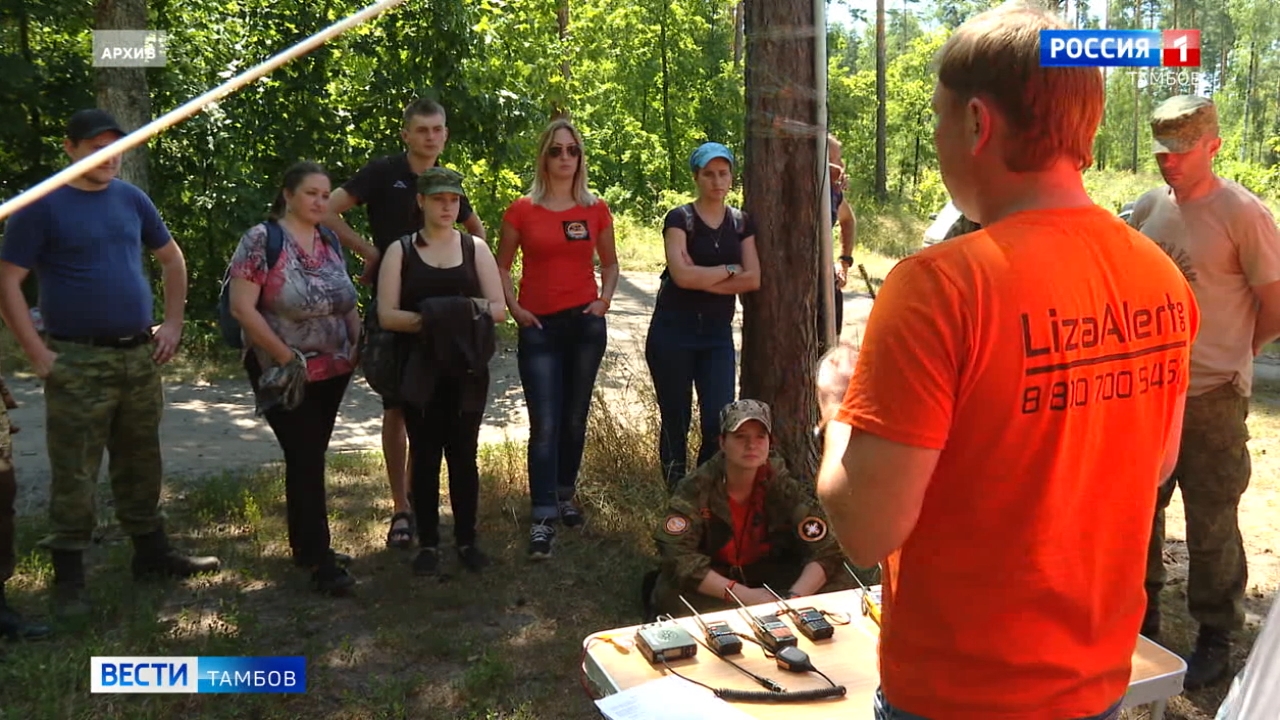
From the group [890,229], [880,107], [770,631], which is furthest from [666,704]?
[880,107]

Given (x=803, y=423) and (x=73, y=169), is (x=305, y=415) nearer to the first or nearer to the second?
(x=803, y=423)

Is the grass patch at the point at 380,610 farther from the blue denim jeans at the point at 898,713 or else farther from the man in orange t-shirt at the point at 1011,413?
the man in orange t-shirt at the point at 1011,413

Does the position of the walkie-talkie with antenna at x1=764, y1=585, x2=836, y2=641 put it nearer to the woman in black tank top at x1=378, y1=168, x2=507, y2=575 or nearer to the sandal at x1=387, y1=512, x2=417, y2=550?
the woman in black tank top at x1=378, y1=168, x2=507, y2=575

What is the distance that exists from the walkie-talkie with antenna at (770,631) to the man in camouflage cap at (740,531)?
3.27 feet

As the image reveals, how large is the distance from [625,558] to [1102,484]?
3.59 metres

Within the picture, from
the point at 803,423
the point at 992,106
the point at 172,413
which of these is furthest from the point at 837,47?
the point at 992,106

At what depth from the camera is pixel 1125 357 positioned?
1.45 m

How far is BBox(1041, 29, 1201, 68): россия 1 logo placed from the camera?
1.36 meters

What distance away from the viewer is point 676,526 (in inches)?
156

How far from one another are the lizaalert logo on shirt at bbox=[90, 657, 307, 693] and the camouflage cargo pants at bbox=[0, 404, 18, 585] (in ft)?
1.89

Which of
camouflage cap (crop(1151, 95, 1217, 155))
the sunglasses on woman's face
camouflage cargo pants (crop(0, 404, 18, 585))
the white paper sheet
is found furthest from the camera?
the sunglasses on woman's face

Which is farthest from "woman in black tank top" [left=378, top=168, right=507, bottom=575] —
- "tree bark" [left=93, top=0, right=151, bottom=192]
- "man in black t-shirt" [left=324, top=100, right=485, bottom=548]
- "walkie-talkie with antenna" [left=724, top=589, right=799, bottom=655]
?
"tree bark" [left=93, top=0, right=151, bottom=192]

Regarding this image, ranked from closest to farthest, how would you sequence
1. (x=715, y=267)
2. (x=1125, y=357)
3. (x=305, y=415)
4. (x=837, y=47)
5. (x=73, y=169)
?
(x=73, y=169), (x=1125, y=357), (x=305, y=415), (x=715, y=267), (x=837, y=47)

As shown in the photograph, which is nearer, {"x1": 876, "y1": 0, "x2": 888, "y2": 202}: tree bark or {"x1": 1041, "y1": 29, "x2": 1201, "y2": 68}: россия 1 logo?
{"x1": 1041, "y1": 29, "x2": 1201, "y2": 68}: россия 1 logo
